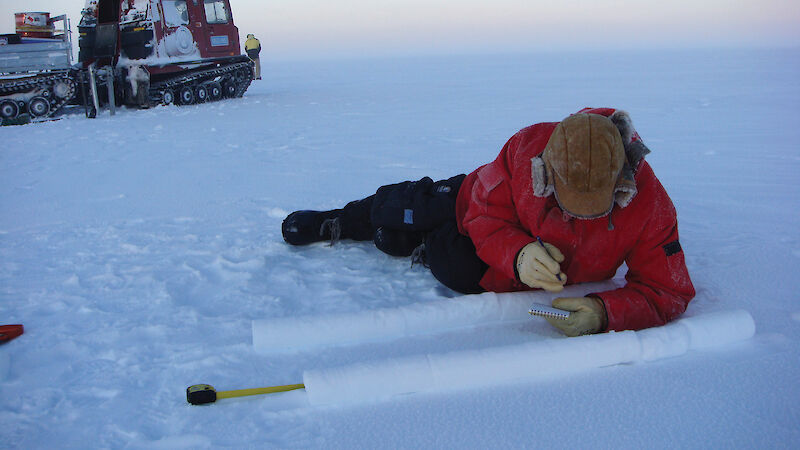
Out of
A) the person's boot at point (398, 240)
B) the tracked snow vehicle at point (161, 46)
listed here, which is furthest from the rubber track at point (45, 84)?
the person's boot at point (398, 240)

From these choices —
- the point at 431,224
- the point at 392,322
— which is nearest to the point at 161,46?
the point at 431,224

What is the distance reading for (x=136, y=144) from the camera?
19.9 feet

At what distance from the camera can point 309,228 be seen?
276cm

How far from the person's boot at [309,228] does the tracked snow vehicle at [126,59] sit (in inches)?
281

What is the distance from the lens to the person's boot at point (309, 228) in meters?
2.75

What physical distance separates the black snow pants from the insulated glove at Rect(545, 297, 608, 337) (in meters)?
0.42

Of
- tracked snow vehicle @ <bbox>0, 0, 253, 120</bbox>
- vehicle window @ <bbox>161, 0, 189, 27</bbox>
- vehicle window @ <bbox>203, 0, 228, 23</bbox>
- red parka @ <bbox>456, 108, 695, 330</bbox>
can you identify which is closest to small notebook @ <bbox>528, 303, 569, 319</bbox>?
red parka @ <bbox>456, 108, 695, 330</bbox>

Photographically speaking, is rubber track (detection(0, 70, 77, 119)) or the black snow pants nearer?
the black snow pants

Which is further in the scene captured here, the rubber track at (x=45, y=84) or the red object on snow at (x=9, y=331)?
the rubber track at (x=45, y=84)

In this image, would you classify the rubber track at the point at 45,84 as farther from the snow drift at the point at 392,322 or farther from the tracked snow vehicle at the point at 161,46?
the snow drift at the point at 392,322

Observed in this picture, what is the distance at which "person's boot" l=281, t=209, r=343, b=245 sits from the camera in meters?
2.75

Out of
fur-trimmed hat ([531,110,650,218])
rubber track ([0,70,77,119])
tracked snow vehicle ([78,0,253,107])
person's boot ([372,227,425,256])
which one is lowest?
person's boot ([372,227,425,256])

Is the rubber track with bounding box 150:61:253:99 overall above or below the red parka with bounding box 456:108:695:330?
above

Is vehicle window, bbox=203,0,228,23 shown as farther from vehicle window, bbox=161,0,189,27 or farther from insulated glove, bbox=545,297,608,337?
insulated glove, bbox=545,297,608,337
